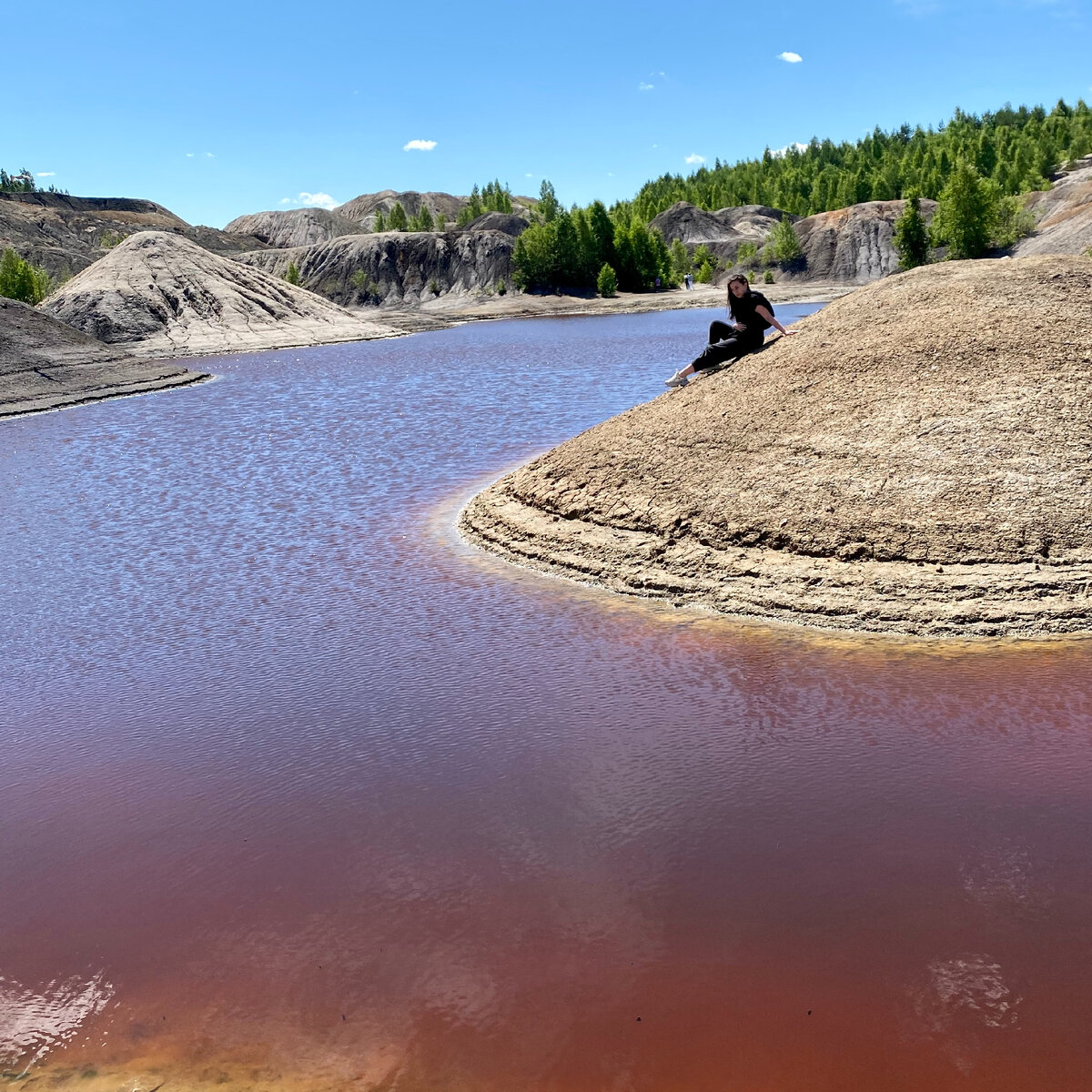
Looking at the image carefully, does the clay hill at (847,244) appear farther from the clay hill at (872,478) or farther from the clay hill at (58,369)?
the clay hill at (872,478)

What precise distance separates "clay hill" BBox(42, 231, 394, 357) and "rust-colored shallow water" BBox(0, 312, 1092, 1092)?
59.2 metres

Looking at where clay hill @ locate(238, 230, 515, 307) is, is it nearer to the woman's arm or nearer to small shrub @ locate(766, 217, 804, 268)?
small shrub @ locate(766, 217, 804, 268)

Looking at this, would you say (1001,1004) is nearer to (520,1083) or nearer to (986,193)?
(520,1083)

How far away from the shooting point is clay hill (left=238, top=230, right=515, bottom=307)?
4929 inches

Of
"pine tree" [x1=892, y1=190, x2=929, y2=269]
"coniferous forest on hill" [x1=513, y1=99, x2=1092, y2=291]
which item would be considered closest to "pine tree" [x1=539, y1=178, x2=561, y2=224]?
"coniferous forest on hill" [x1=513, y1=99, x2=1092, y2=291]

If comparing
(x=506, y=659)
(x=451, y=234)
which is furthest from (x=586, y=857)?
(x=451, y=234)

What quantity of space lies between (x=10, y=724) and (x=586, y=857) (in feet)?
22.7

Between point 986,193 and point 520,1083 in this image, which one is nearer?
point 520,1083

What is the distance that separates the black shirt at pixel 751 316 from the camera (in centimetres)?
1703

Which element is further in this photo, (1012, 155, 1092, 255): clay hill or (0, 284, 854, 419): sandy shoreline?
(1012, 155, 1092, 255): clay hill

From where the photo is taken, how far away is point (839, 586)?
11.8 m

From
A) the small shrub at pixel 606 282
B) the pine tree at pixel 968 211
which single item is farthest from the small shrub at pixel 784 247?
the pine tree at pixel 968 211

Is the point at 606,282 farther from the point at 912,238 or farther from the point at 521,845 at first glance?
the point at 521,845

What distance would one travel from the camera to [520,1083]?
5586 mm
